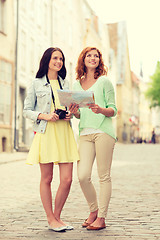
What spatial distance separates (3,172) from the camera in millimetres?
13555

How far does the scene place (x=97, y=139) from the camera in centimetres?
514

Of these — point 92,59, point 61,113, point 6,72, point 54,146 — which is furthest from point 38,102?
point 6,72

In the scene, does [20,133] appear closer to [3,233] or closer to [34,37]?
[34,37]

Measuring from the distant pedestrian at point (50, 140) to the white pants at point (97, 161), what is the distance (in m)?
0.10

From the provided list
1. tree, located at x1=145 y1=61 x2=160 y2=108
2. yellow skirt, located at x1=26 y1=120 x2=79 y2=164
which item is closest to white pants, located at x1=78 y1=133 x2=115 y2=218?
yellow skirt, located at x1=26 y1=120 x2=79 y2=164

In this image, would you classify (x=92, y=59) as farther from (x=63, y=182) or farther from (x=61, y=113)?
(x=63, y=182)

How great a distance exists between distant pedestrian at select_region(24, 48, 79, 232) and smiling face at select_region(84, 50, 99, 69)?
0.89 ft

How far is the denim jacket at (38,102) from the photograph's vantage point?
5184 mm

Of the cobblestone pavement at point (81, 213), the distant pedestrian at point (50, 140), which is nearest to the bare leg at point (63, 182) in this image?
the distant pedestrian at point (50, 140)

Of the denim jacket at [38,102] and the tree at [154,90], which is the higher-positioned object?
the tree at [154,90]

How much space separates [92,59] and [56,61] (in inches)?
14.8

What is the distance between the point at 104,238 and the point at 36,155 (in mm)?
1068

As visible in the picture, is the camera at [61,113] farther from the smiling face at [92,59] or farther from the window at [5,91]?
the window at [5,91]

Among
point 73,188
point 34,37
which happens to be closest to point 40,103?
point 73,188
